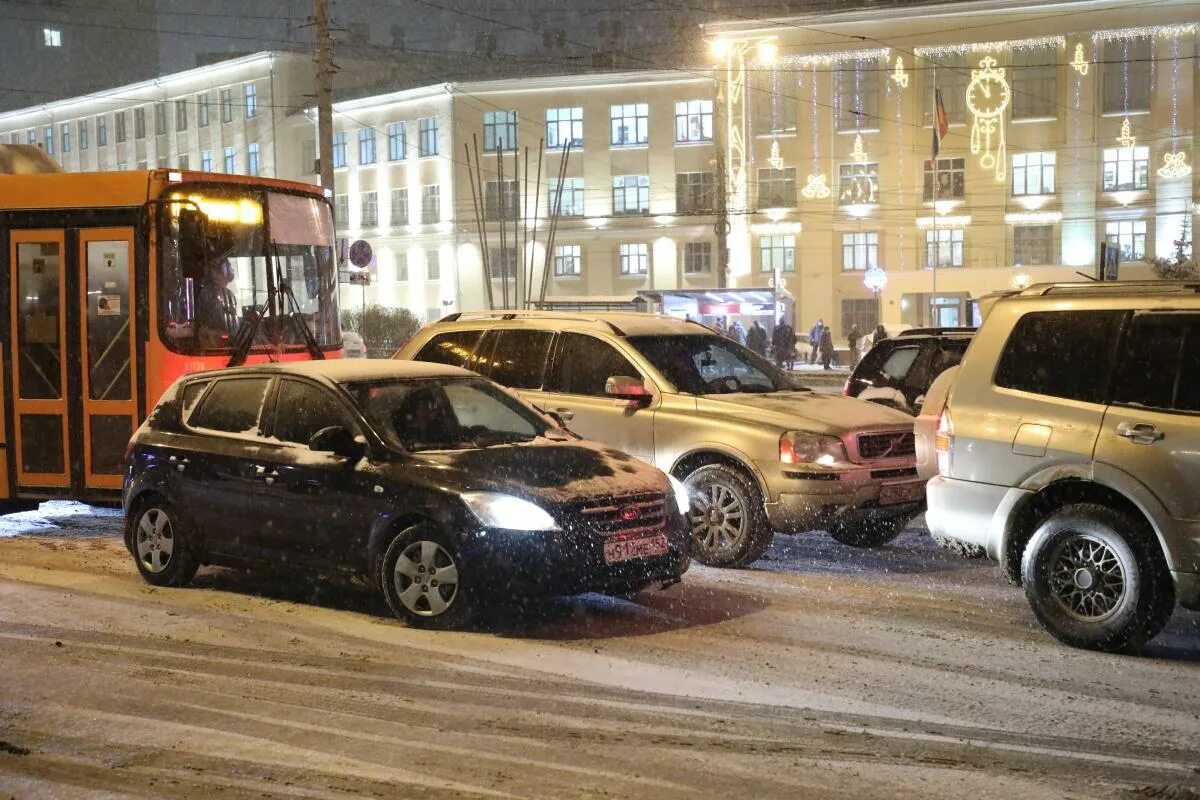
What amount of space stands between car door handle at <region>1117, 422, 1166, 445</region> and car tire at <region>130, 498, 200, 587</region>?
597cm

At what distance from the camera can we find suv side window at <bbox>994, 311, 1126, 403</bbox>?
7.63 m

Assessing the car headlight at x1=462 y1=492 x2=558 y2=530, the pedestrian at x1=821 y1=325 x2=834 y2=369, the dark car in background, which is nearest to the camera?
the car headlight at x1=462 y1=492 x2=558 y2=530

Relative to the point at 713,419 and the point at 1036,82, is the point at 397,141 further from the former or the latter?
the point at 713,419

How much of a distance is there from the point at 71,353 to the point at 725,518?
20.5ft

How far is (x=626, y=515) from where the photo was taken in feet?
27.0

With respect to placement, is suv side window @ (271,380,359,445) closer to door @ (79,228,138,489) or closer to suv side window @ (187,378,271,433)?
suv side window @ (187,378,271,433)

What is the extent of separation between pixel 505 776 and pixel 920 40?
172 ft

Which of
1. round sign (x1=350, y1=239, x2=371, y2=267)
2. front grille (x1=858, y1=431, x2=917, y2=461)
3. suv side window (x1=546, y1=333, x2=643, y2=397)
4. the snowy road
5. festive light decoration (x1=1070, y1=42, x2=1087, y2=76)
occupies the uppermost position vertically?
festive light decoration (x1=1070, y1=42, x2=1087, y2=76)

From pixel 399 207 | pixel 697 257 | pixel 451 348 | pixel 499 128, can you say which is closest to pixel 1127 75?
pixel 697 257

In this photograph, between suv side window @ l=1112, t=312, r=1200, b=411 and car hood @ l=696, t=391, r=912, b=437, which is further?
car hood @ l=696, t=391, r=912, b=437

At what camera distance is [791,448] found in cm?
1009

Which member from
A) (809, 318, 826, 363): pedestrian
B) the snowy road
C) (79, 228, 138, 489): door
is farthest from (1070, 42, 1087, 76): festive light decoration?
the snowy road

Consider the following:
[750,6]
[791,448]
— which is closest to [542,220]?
[750,6]

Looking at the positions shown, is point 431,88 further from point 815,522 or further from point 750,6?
point 815,522
